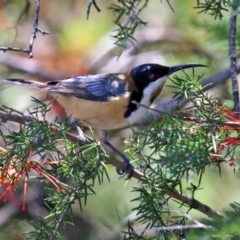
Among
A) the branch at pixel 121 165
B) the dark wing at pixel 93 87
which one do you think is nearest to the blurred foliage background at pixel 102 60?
the dark wing at pixel 93 87

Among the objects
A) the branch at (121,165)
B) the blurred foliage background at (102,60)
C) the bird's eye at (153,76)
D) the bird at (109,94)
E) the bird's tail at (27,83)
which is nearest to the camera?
the branch at (121,165)

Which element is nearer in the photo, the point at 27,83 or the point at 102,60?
the point at 27,83

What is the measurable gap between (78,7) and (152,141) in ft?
9.50

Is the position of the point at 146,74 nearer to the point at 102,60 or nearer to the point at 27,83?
the point at 27,83

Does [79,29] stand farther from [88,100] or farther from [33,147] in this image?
[33,147]

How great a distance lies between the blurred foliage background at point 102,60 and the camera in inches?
145

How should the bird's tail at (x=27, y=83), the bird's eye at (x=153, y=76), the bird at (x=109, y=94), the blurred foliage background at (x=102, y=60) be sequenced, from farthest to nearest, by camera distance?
the blurred foliage background at (x=102, y=60)
the bird's eye at (x=153, y=76)
the bird at (x=109, y=94)
the bird's tail at (x=27, y=83)

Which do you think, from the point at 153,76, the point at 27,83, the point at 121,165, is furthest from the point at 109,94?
the point at 121,165

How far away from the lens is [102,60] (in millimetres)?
4035

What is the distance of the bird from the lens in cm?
280

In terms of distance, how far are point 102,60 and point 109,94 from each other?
1.18 meters

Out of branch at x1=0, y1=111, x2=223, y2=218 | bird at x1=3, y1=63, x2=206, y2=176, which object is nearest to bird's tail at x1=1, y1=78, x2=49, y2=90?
bird at x1=3, y1=63, x2=206, y2=176

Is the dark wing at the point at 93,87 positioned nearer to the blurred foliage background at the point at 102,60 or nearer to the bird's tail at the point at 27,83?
the bird's tail at the point at 27,83

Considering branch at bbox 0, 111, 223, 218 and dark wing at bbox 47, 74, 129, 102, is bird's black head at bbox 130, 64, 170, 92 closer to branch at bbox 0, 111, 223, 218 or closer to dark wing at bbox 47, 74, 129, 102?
dark wing at bbox 47, 74, 129, 102
